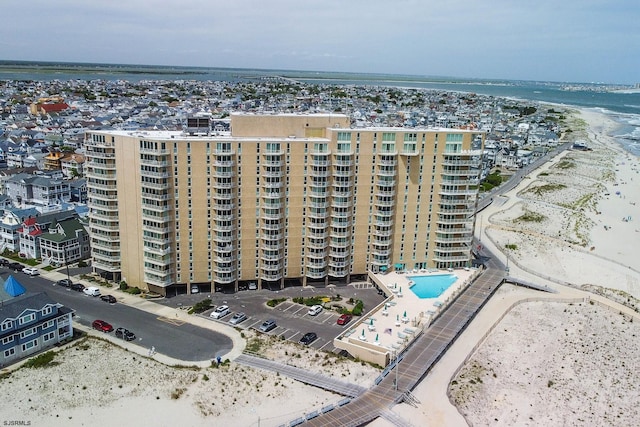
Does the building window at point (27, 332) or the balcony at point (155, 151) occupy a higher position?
the balcony at point (155, 151)

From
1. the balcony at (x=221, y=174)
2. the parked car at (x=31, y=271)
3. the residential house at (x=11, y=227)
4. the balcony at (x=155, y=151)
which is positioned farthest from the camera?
the residential house at (x=11, y=227)

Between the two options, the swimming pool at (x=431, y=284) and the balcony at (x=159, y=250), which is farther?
the swimming pool at (x=431, y=284)

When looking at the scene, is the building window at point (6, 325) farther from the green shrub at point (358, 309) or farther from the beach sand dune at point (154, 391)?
the green shrub at point (358, 309)

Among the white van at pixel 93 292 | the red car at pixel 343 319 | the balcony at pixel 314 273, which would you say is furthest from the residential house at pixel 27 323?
the balcony at pixel 314 273

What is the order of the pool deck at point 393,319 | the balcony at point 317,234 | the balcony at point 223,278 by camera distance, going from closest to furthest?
the pool deck at point 393,319 < the balcony at point 223,278 < the balcony at point 317,234

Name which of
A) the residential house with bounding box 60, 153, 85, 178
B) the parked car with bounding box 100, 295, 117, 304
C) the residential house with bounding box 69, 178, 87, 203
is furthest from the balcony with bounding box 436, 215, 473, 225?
the residential house with bounding box 60, 153, 85, 178

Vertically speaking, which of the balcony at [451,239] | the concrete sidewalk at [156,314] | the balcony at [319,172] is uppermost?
the balcony at [319,172]

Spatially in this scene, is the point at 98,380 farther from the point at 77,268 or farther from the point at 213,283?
the point at 77,268

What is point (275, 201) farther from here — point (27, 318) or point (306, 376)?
point (27, 318)
